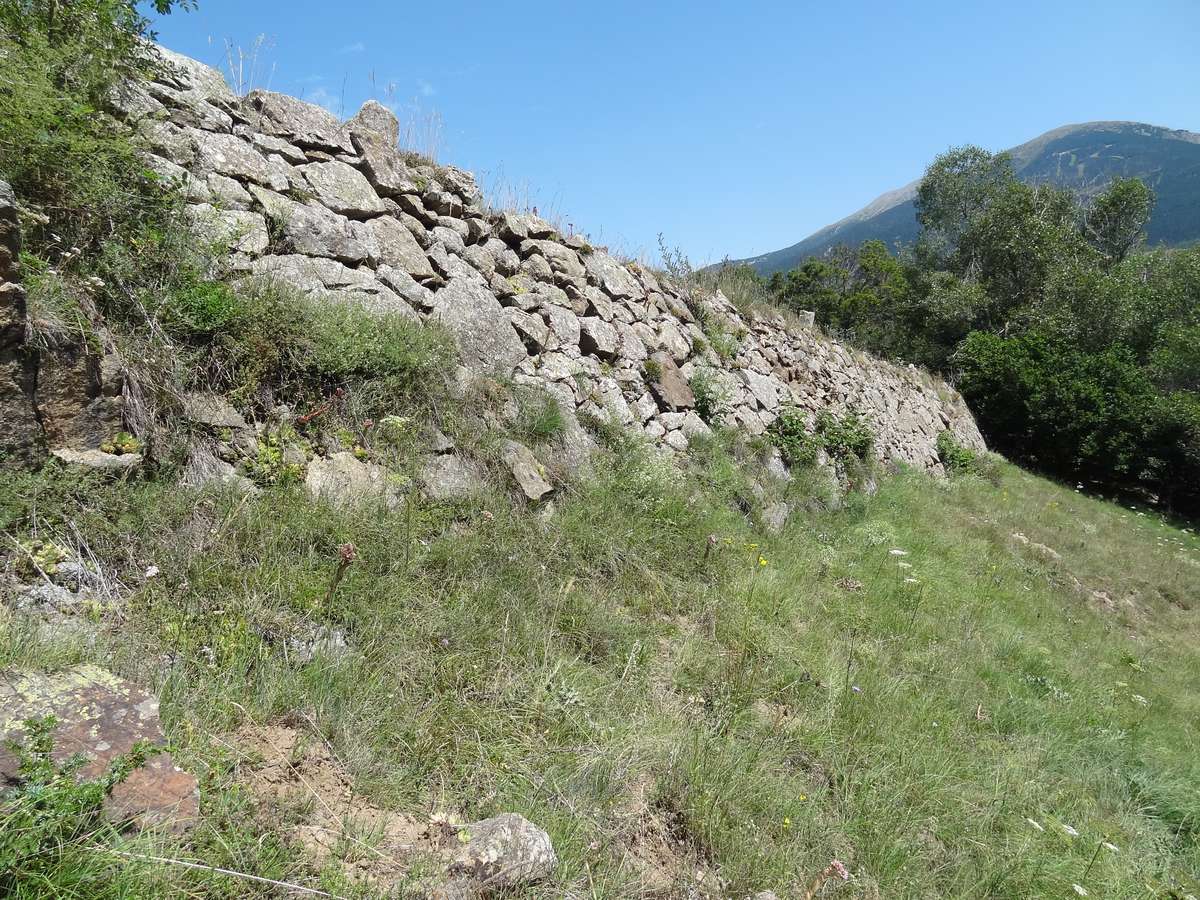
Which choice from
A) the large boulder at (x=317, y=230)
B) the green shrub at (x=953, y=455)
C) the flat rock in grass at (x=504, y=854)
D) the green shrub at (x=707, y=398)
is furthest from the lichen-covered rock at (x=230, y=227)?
the green shrub at (x=953, y=455)

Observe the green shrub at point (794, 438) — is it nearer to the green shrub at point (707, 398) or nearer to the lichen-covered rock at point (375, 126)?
the green shrub at point (707, 398)

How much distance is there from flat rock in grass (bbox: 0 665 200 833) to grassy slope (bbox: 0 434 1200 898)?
0.41 feet

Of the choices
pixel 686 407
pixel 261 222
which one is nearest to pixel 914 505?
pixel 686 407

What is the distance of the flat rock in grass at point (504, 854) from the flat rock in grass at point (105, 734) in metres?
0.84

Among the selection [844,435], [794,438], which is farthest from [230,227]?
[844,435]

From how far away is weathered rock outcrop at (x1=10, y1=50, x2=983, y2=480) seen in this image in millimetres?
4746

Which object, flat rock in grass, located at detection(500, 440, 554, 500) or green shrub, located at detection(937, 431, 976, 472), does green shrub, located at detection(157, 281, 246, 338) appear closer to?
flat rock in grass, located at detection(500, 440, 554, 500)

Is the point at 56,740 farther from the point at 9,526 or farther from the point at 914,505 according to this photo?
the point at 914,505

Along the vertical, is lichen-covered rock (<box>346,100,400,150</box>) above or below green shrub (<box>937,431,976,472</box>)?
above

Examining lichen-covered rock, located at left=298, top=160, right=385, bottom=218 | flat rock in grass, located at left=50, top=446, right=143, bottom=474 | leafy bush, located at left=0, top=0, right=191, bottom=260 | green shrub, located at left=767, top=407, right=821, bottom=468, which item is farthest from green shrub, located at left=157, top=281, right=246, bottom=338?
green shrub, located at left=767, top=407, right=821, bottom=468

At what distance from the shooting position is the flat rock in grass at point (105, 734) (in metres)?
1.70

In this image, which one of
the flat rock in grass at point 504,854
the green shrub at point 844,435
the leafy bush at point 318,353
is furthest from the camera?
the green shrub at point 844,435

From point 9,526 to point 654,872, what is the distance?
3057 mm

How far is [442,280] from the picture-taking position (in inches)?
233
